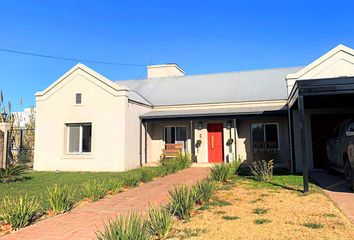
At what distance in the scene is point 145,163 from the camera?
1977 cm

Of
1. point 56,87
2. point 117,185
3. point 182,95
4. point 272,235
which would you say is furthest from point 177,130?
point 272,235

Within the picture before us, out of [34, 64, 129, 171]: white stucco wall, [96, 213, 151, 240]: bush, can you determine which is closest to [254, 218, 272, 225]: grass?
[96, 213, 151, 240]: bush

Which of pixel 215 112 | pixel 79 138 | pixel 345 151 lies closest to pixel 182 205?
pixel 345 151

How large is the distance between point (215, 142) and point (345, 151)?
1081 centimetres

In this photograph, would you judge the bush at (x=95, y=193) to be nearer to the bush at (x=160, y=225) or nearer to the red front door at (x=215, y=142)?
the bush at (x=160, y=225)

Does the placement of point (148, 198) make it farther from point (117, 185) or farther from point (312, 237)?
point (312, 237)

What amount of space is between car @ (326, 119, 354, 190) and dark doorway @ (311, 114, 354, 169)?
330 cm

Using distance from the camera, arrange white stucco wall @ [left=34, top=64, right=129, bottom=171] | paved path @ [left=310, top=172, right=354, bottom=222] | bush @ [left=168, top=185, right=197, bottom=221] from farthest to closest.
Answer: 1. white stucco wall @ [left=34, top=64, right=129, bottom=171]
2. paved path @ [left=310, top=172, right=354, bottom=222]
3. bush @ [left=168, top=185, right=197, bottom=221]

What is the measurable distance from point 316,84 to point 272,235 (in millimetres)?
5941

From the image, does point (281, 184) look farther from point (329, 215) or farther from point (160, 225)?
point (160, 225)

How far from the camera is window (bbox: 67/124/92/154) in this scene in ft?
59.1

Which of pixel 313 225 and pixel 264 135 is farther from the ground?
pixel 264 135

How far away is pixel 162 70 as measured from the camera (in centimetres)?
2820

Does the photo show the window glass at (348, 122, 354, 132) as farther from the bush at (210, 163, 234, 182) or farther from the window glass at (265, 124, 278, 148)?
the window glass at (265, 124, 278, 148)
